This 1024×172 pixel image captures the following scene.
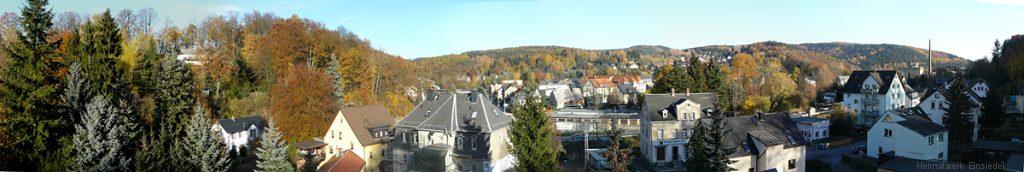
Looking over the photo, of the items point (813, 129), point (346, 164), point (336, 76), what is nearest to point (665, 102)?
point (813, 129)

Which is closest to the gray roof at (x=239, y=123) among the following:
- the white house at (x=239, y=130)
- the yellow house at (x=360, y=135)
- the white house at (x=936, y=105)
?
the white house at (x=239, y=130)

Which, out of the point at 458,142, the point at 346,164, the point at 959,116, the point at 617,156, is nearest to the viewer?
the point at 458,142

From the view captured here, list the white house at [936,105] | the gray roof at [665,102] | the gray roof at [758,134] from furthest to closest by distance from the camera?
the white house at [936,105] → the gray roof at [665,102] → the gray roof at [758,134]

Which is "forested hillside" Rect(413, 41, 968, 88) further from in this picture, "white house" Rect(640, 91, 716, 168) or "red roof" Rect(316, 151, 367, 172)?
"red roof" Rect(316, 151, 367, 172)

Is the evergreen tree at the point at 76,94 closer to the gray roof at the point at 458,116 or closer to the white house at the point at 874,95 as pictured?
the gray roof at the point at 458,116

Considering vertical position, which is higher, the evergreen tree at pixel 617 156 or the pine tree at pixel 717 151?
the pine tree at pixel 717 151

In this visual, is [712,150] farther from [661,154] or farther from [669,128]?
[661,154]
